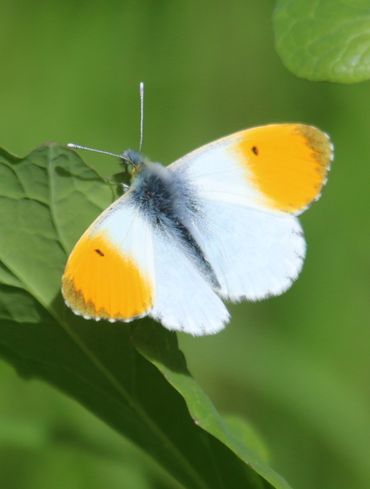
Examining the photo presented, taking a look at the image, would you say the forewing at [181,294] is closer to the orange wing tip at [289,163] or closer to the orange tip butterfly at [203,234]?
the orange tip butterfly at [203,234]

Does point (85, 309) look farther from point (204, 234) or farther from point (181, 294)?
point (204, 234)

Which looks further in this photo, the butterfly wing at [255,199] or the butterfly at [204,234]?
the butterfly wing at [255,199]

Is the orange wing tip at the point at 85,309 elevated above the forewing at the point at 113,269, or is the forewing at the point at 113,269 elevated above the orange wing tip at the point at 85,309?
the forewing at the point at 113,269

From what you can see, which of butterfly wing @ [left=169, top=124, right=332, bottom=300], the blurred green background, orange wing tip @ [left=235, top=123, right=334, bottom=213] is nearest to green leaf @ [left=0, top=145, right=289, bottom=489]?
butterfly wing @ [left=169, top=124, right=332, bottom=300]

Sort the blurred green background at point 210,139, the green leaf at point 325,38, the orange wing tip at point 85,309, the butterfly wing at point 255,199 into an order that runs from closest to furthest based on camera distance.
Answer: the green leaf at point 325,38
the orange wing tip at point 85,309
the butterfly wing at point 255,199
the blurred green background at point 210,139

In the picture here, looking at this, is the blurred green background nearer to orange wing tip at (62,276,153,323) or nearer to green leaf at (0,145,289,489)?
green leaf at (0,145,289,489)

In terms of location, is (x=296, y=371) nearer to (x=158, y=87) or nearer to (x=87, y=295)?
(x=158, y=87)

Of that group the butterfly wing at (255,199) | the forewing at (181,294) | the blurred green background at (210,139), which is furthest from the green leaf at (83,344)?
the blurred green background at (210,139)

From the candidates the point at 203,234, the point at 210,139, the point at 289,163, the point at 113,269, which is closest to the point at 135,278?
the point at 113,269

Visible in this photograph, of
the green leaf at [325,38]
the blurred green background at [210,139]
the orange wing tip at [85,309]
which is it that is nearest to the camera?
the green leaf at [325,38]

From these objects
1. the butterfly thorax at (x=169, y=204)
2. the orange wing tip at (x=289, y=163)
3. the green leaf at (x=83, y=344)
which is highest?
the orange wing tip at (x=289, y=163)
